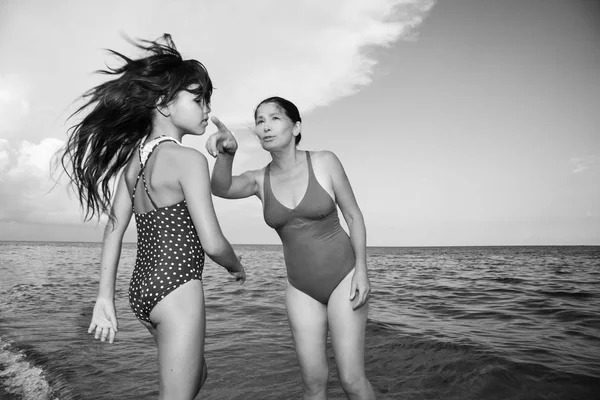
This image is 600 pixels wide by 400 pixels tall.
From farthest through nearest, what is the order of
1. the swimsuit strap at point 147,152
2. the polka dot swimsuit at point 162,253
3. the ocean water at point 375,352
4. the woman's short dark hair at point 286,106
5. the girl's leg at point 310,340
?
the ocean water at point 375,352 → the woman's short dark hair at point 286,106 → the girl's leg at point 310,340 → the swimsuit strap at point 147,152 → the polka dot swimsuit at point 162,253

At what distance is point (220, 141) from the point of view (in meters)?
2.90

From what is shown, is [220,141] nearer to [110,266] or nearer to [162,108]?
[162,108]

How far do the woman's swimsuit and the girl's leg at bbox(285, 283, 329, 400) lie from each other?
0.09 metres

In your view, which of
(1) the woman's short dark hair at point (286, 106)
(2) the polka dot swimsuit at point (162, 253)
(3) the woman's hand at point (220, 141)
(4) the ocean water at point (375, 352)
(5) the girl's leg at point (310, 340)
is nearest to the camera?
(2) the polka dot swimsuit at point (162, 253)

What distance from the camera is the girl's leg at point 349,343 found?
3.09m

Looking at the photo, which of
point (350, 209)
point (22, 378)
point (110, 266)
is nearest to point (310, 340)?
point (350, 209)

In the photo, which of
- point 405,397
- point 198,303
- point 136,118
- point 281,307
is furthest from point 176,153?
point 281,307

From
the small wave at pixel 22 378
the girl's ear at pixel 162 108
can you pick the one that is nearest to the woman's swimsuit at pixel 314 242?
the girl's ear at pixel 162 108

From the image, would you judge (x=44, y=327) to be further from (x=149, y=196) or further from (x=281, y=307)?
(x=149, y=196)

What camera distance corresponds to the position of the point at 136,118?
95.3 inches

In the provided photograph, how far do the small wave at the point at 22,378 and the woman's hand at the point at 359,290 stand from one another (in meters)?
3.92

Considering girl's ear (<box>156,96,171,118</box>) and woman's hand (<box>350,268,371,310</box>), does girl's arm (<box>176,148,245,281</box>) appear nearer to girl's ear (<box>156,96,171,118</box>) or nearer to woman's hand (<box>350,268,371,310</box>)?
girl's ear (<box>156,96,171,118</box>)

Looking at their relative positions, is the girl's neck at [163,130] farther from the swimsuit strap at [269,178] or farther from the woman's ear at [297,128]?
the woman's ear at [297,128]

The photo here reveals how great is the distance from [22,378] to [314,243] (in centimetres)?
460
